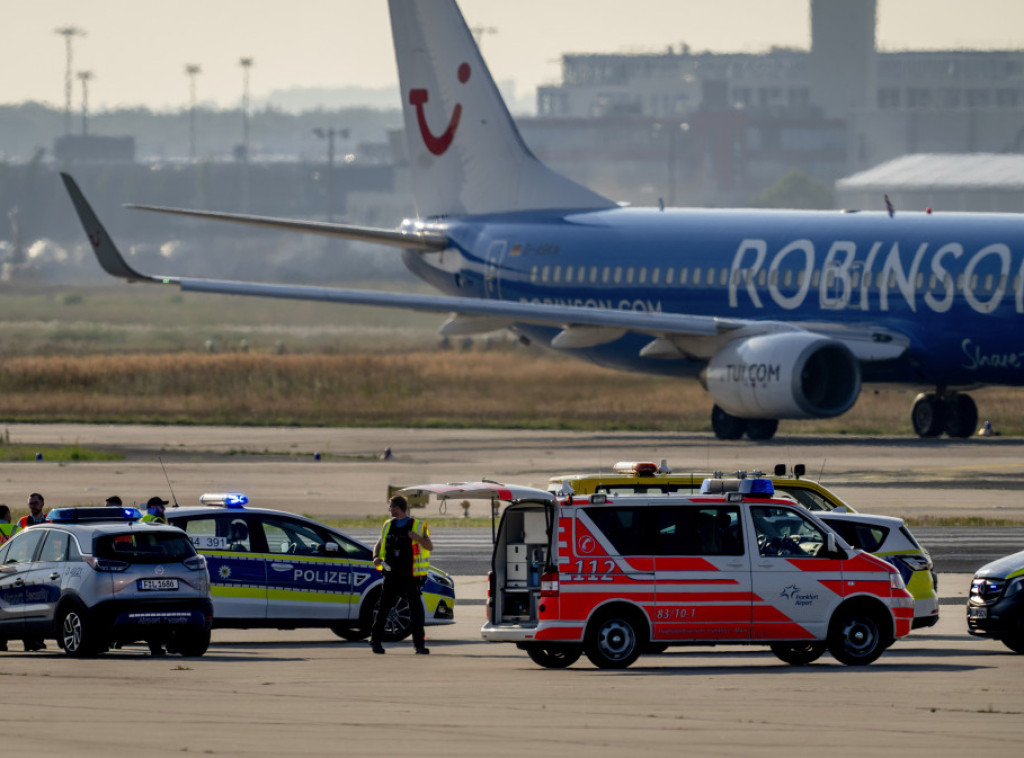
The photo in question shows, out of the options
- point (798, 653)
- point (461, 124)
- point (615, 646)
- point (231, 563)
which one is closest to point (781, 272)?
point (461, 124)

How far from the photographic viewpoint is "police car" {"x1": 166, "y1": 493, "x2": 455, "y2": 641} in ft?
73.3

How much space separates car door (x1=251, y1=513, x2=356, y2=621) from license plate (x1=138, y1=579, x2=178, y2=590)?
189 centimetres

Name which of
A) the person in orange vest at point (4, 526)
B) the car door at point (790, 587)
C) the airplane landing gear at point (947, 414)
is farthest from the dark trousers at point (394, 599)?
A: the airplane landing gear at point (947, 414)

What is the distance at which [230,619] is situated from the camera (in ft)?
73.2

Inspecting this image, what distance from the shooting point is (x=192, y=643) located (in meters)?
21.0

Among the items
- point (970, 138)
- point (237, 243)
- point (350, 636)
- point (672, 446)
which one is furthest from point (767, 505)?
point (970, 138)

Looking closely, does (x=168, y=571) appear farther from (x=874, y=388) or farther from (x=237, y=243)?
(x=237, y=243)

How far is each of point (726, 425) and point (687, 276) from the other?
365cm

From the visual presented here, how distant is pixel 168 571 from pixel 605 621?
15.0 ft

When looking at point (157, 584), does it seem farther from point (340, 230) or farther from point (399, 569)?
point (340, 230)

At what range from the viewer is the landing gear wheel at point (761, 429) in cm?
4772

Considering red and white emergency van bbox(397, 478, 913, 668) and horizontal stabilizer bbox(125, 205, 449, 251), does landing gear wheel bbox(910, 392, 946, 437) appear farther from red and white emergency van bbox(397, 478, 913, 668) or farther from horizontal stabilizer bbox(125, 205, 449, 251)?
red and white emergency van bbox(397, 478, 913, 668)

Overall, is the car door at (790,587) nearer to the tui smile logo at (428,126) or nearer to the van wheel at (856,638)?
the van wheel at (856,638)

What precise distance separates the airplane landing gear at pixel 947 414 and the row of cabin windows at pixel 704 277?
4.44m
